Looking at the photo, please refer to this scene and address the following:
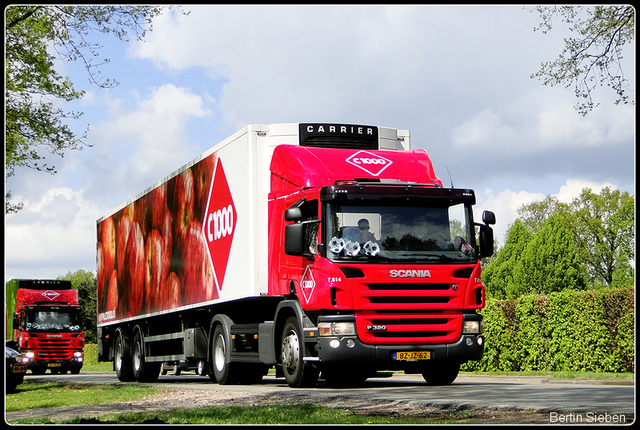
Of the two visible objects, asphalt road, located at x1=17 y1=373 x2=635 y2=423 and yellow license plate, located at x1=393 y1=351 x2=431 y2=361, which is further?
yellow license plate, located at x1=393 y1=351 x2=431 y2=361

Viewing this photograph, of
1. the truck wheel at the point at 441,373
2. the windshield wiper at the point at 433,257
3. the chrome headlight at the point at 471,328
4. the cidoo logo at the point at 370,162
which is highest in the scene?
the cidoo logo at the point at 370,162

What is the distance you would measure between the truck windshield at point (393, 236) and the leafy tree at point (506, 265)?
41.1 m

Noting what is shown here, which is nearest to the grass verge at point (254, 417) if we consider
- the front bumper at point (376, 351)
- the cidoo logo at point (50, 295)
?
the front bumper at point (376, 351)

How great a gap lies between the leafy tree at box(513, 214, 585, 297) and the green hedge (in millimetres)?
24703

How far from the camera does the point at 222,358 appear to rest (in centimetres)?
1744

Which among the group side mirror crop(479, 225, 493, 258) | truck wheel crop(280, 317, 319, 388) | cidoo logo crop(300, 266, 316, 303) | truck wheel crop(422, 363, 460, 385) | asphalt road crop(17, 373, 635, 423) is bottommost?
asphalt road crop(17, 373, 635, 423)

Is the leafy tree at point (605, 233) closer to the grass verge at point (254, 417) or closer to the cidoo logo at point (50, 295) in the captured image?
the cidoo logo at point (50, 295)

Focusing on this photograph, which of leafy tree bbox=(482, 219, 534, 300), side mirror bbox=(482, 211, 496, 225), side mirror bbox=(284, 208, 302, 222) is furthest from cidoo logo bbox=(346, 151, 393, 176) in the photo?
leafy tree bbox=(482, 219, 534, 300)

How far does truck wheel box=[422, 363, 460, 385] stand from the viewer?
15.3m

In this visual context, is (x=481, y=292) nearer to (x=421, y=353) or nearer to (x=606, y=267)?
(x=421, y=353)

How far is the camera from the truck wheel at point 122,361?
76.4 ft

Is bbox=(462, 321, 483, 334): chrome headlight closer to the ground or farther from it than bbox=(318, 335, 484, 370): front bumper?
farther from it

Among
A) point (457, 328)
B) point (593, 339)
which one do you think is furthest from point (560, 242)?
point (457, 328)

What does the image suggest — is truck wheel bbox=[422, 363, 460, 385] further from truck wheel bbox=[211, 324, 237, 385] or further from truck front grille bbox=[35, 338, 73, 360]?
truck front grille bbox=[35, 338, 73, 360]
